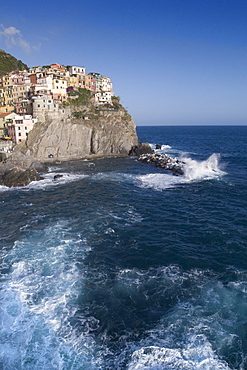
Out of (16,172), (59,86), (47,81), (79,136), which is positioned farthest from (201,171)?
(47,81)

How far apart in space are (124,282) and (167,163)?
58.8 metres

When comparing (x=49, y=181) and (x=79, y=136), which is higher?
(x=79, y=136)

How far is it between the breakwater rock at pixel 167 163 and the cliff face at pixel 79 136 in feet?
45.9

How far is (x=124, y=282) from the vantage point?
25094mm

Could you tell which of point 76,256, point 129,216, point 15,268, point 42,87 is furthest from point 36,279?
point 42,87

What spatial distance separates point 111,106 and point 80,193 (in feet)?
234

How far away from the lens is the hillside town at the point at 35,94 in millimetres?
87562

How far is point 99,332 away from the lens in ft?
65.2

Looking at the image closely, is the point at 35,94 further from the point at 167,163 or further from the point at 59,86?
the point at 167,163

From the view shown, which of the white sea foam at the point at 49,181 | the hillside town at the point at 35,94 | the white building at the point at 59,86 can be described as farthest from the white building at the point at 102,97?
the white sea foam at the point at 49,181

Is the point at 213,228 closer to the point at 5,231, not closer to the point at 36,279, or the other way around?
the point at 36,279

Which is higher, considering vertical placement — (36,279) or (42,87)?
(42,87)

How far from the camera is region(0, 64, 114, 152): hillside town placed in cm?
8756

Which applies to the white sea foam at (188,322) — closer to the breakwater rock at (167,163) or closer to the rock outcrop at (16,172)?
the rock outcrop at (16,172)
